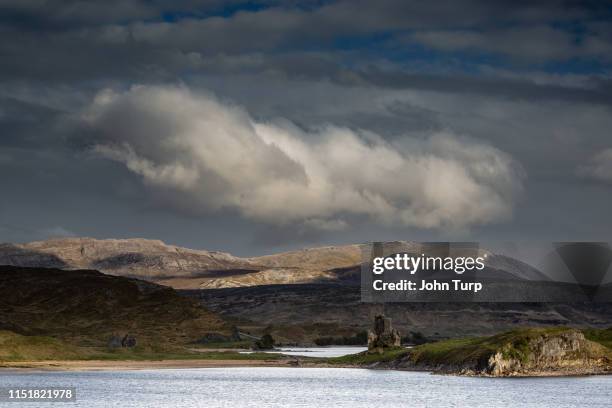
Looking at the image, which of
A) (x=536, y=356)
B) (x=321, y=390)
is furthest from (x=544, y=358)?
(x=321, y=390)

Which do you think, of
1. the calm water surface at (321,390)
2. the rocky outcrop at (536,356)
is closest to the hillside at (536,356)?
the rocky outcrop at (536,356)

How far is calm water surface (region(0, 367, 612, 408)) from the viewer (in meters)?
137

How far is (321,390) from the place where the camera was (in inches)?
6329

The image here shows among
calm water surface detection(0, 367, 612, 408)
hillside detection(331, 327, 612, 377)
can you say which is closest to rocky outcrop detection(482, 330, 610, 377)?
hillside detection(331, 327, 612, 377)

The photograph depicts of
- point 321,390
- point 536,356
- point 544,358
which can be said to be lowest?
point 321,390

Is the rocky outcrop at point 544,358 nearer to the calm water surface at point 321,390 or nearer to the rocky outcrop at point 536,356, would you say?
the rocky outcrop at point 536,356

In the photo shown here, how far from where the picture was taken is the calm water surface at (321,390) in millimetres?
136750

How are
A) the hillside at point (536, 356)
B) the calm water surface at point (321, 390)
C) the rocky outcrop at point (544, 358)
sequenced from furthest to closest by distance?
1. the hillside at point (536, 356)
2. the rocky outcrop at point (544, 358)
3. the calm water surface at point (321, 390)

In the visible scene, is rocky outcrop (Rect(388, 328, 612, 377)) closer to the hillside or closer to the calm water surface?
the hillside

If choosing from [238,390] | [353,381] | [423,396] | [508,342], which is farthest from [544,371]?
[238,390]

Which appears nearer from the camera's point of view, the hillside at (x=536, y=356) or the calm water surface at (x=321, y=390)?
the calm water surface at (x=321, y=390)

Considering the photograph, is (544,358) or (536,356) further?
(544,358)

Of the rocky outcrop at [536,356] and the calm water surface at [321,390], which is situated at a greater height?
the rocky outcrop at [536,356]

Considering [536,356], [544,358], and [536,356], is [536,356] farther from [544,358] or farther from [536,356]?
[544,358]
